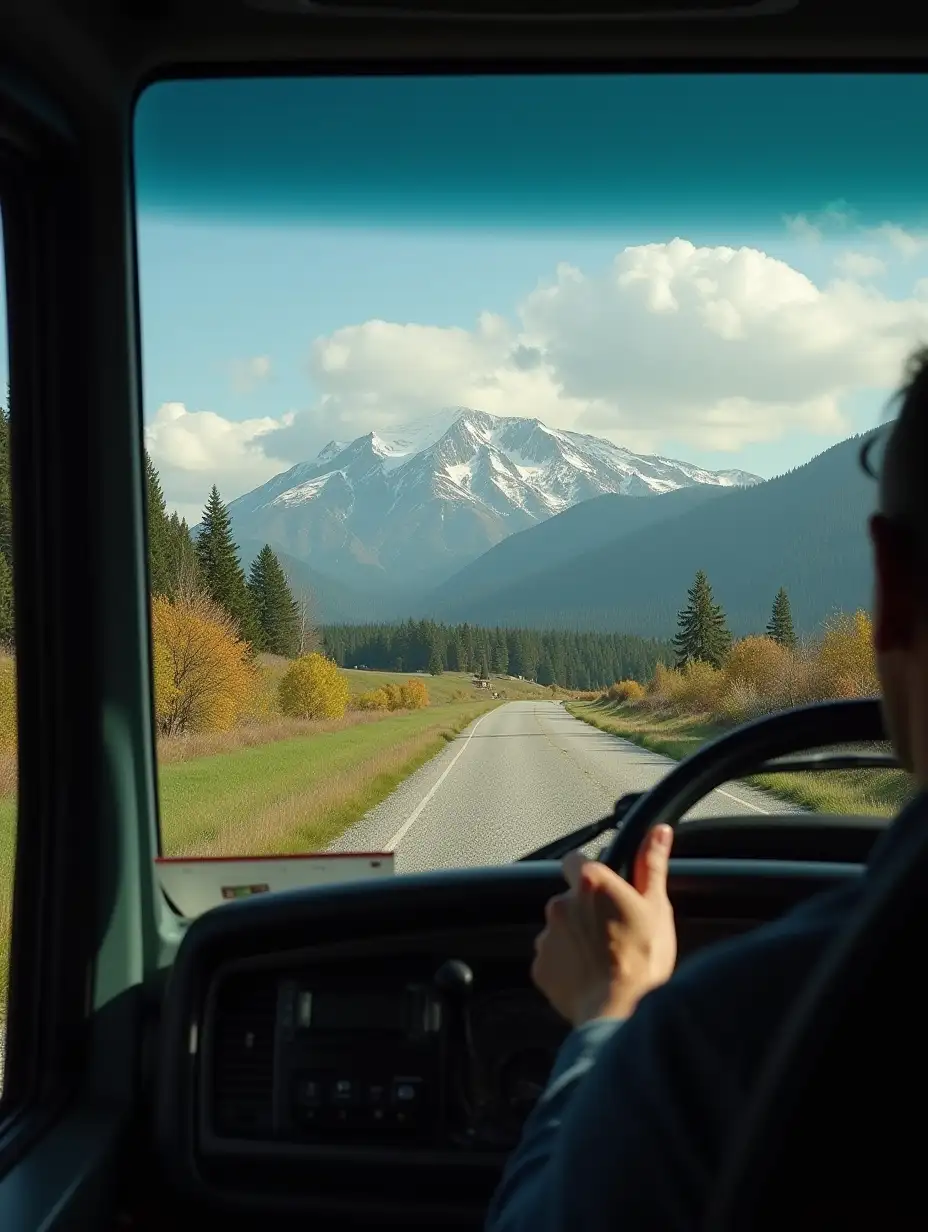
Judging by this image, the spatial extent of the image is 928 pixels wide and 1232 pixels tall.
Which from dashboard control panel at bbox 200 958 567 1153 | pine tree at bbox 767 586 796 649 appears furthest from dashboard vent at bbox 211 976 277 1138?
pine tree at bbox 767 586 796 649

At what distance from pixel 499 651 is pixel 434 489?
0.55 metres

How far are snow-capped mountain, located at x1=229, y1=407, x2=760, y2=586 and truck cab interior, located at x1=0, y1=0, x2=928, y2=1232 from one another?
0.40 m

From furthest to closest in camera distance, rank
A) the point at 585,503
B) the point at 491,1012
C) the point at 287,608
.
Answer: the point at 585,503, the point at 287,608, the point at 491,1012

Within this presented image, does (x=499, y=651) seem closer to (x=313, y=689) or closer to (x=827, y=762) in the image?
(x=313, y=689)

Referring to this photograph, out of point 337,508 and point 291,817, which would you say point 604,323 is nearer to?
point 337,508

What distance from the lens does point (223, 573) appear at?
3039mm

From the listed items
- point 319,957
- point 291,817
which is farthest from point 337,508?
point 319,957

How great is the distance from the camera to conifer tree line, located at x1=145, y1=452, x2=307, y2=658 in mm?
2996

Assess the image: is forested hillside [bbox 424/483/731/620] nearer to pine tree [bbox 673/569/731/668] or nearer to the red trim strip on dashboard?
pine tree [bbox 673/569/731/668]

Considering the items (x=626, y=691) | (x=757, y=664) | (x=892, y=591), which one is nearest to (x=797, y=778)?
(x=757, y=664)

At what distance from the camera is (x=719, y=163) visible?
10.4 feet

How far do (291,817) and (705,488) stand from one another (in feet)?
4.17

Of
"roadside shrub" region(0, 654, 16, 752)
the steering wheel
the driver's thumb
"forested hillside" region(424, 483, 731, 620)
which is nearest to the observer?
the driver's thumb

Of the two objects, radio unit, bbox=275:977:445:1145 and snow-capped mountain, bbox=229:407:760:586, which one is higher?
snow-capped mountain, bbox=229:407:760:586
